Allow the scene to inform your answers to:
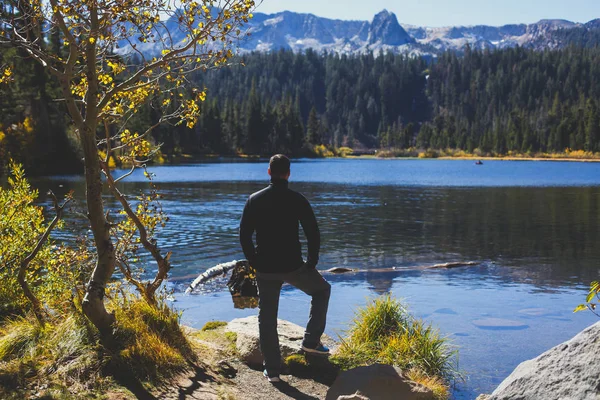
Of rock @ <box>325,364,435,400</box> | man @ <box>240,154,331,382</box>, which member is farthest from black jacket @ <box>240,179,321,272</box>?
rock @ <box>325,364,435,400</box>

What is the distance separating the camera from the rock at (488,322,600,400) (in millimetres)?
5844

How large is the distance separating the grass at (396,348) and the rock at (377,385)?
1.01 metres

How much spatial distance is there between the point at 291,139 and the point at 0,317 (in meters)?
168

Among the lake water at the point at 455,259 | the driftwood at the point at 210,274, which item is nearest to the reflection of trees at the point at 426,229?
the lake water at the point at 455,259

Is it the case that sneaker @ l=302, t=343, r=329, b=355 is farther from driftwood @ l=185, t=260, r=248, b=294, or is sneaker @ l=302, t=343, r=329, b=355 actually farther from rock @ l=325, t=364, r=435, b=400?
driftwood @ l=185, t=260, r=248, b=294

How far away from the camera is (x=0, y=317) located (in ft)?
30.2

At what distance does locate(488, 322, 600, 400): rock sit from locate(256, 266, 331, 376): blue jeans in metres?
2.45

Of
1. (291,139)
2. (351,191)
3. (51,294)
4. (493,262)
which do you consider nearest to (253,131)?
(291,139)

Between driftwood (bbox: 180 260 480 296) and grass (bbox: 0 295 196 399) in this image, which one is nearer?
grass (bbox: 0 295 196 399)

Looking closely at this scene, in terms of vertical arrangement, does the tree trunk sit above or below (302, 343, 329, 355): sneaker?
above

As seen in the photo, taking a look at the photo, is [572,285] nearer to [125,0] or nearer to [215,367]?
[215,367]

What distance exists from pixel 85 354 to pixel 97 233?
4.71 feet

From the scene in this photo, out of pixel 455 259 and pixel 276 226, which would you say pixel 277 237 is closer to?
pixel 276 226

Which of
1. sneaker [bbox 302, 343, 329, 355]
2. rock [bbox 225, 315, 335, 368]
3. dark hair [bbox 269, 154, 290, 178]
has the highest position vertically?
dark hair [bbox 269, 154, 290, 178]
